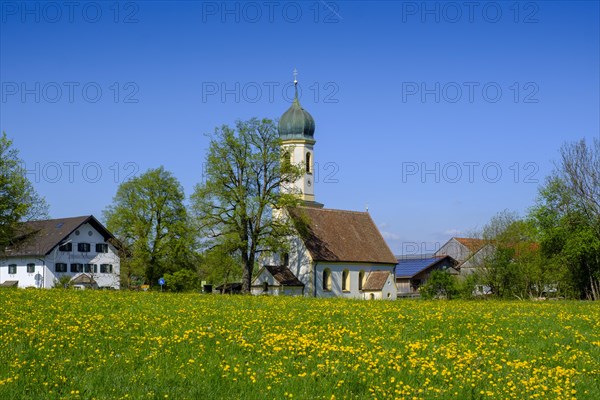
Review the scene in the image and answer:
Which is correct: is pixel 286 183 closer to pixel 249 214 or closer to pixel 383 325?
pixel 249 214

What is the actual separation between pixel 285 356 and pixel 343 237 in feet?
193

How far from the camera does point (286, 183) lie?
2525 inches

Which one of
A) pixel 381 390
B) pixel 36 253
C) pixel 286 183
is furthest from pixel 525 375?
pixel 36 253

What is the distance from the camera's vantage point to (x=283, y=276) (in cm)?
6819

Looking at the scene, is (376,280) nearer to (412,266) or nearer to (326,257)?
(326,257)

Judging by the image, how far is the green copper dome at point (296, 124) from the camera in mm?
82750

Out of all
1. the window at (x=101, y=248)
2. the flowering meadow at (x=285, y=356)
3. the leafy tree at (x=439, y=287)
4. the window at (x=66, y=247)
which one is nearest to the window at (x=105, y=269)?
the window at (x=101, y=248)

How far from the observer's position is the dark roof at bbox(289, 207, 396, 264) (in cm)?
7038

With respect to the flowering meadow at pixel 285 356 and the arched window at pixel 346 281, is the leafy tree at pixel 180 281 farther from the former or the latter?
the flowering meadow at pixel 285 356

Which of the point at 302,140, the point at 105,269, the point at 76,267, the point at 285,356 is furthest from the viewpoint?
the point at 105,269

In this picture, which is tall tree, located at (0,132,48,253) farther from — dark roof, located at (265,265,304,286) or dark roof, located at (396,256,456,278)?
dark roof, located at (396,256,456,278)

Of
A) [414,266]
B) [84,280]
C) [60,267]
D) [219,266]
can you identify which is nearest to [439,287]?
[219,266]

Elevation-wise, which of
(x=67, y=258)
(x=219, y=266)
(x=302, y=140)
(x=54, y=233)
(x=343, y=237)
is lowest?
(x=219, y=266)

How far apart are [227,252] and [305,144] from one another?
25.8 m
